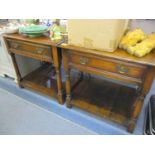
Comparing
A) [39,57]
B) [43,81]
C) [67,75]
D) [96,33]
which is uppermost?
[96,33]

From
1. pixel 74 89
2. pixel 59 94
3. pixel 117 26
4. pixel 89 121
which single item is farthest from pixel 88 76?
pixel 117 26

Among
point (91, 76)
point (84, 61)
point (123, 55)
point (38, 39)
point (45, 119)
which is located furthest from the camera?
point (91, 76)

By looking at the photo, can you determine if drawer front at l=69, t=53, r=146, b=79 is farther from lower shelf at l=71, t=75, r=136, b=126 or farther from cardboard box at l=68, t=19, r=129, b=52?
lower shelf at l=71, t=75, r=136, b=126

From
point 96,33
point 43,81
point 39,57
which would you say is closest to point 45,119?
point 43,81

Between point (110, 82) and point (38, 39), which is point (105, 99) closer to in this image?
point (110, 82)

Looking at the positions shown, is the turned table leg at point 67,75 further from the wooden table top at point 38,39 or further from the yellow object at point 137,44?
the yellow object at point 137,44

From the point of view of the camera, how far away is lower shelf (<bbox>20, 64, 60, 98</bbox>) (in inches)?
60.8

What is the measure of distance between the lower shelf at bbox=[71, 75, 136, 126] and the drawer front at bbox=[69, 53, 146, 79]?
0.46 m

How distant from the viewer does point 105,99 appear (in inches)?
55.7

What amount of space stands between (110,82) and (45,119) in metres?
0.84

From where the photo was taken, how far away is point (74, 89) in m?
1.56

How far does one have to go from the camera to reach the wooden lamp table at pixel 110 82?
2.86 ft
